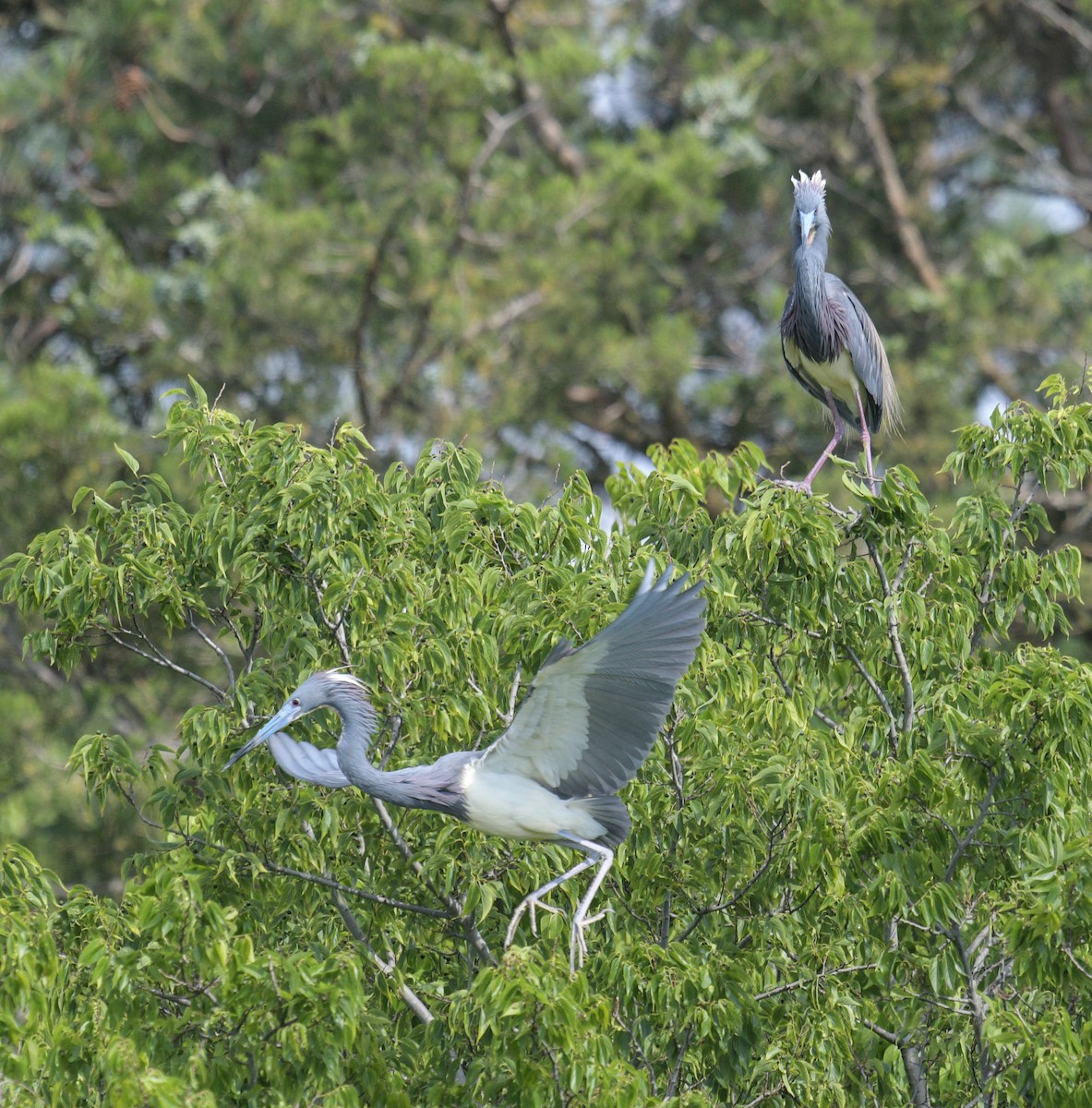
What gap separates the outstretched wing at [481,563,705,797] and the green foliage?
0.34 meters

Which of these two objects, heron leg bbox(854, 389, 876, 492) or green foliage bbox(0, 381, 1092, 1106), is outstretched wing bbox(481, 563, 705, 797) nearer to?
green foliage bbox(0, 381, 1092, 1106)

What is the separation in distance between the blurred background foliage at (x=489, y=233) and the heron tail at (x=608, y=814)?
813 cm

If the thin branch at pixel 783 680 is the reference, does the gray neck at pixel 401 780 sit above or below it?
above

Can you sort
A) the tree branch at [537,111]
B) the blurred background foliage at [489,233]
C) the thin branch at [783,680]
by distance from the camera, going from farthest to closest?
the tree branch at [537,111] < the blurred background foliage at [489,233] < the thin branch at [783,680]

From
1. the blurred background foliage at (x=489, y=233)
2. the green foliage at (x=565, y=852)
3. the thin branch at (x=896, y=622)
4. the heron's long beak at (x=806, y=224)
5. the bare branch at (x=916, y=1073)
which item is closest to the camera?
the green foliage at (x=565, y=852)

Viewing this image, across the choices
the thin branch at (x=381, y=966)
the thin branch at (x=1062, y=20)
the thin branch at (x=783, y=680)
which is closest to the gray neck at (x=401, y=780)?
the thin branch at (x=381, y=966)

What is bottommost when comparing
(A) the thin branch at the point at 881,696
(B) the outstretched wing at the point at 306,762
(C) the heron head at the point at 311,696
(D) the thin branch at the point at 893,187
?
(D) the thin branch at the point at 893,187

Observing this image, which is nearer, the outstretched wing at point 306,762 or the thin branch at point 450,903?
the outstretched wing at point 306,762

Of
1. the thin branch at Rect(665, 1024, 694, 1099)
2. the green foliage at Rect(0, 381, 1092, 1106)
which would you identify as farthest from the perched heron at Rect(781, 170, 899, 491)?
the thin branch at Rect(665, 1024, 694, 1099)

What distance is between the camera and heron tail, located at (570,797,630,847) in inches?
196

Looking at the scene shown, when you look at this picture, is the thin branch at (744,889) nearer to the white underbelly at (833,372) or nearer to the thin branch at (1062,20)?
the white underbelly at (833,372)

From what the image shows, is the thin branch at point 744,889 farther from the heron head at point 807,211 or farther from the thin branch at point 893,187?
the thin branch at point 893,187

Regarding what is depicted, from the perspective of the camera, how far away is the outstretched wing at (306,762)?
15.9 feet

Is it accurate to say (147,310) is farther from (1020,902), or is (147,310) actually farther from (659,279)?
(1020,902)
